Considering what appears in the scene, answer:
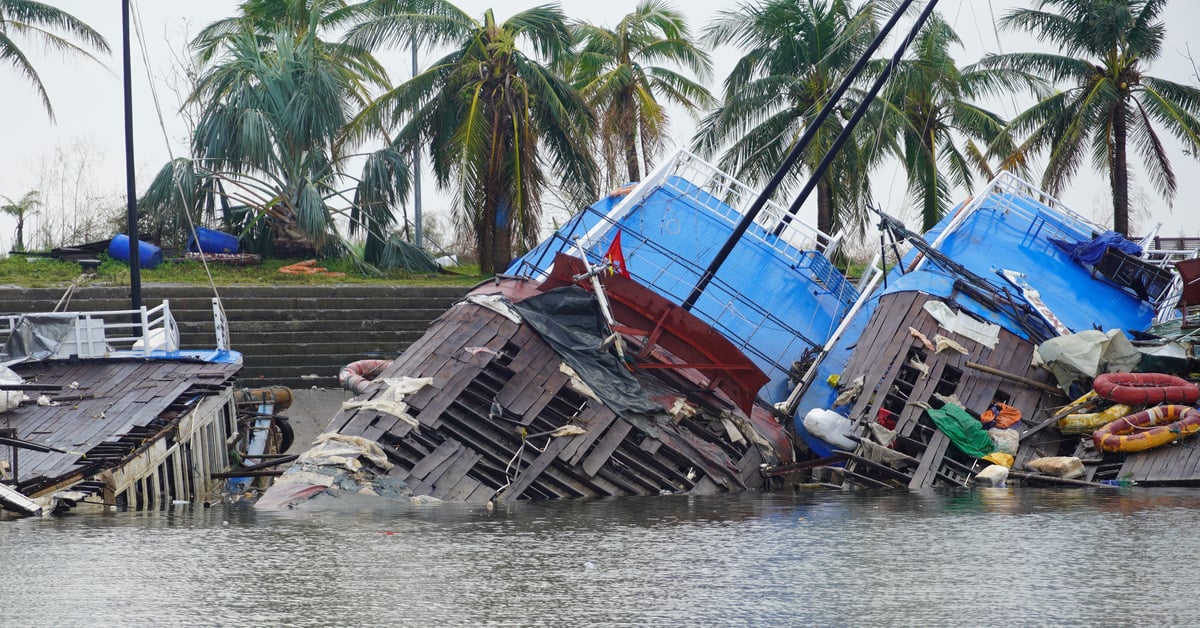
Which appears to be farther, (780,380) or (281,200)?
(281,200)

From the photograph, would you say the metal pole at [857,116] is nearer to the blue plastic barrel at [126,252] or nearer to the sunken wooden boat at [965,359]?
the sunken wooden boat at [965,359]

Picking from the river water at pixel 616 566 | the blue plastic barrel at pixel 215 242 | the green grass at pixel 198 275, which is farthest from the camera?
the blue plastic barrel at pixel 215 242

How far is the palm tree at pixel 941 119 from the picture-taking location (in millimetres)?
32812

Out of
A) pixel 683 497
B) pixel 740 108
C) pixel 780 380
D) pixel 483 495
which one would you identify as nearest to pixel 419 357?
pixel 483 495

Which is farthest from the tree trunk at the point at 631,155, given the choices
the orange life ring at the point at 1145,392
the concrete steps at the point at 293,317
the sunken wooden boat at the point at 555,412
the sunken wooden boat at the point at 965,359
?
the orange life ring at the point at 1145,392

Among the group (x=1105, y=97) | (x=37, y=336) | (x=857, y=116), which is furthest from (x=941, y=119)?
(x=37, y=336)

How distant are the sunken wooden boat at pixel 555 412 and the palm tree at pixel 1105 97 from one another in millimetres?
15969

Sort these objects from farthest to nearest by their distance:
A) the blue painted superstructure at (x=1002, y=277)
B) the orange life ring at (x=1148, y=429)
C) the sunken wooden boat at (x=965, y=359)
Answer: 1. the blue painted superstructure at (x=1002, y=277)
2. the sunken wooden boat at (x=965, y=359)
3. the orange life ring at (x=1148, y=429)

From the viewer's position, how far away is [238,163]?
120 feet

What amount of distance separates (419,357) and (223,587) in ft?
27.6

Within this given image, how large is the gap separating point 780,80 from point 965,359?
1524cm

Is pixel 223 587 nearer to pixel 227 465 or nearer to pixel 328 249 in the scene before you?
pixel 227 465

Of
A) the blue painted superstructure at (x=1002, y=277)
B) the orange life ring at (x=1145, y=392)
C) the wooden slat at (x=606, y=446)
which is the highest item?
the blue painted superstructure at (x=1002, y=277)

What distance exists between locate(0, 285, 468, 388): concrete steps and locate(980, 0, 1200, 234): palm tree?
14.9 meters
